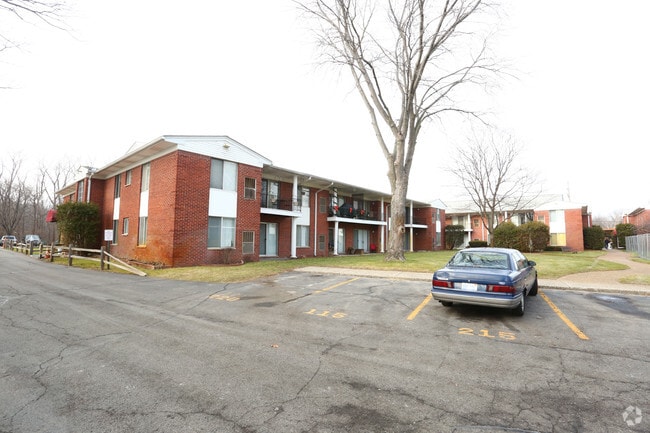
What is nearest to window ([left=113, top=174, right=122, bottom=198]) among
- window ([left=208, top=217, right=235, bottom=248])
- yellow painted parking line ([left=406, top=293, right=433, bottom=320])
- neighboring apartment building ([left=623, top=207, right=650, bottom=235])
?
window ([left=208, top=217, right=235, bottom=248])

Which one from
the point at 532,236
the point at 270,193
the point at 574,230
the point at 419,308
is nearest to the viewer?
the point at 419,308

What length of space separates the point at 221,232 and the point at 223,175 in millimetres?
3144

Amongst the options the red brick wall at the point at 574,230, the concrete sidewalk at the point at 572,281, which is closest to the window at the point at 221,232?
the concrete sidewalk at the point at 572,281

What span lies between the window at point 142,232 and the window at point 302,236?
32.5 ft

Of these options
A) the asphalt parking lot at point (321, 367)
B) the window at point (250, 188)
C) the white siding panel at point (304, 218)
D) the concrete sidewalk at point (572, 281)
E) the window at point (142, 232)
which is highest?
the window at point (250, 188)

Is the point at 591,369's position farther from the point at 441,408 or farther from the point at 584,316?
the point at 584,316

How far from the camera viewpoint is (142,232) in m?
17.6

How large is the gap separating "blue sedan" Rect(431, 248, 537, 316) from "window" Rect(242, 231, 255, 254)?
506 inches

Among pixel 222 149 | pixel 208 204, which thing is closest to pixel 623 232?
pixel 222 149

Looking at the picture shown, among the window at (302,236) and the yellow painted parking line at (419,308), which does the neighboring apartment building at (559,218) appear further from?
the yellow painted parking line at (419,308)

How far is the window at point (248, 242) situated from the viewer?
17875mm

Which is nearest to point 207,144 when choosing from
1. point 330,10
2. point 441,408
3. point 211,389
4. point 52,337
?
point 330,10

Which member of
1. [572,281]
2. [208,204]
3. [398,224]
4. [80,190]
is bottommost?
[572,281]

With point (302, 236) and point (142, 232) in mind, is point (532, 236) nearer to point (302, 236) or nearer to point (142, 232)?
point (302, 236)
